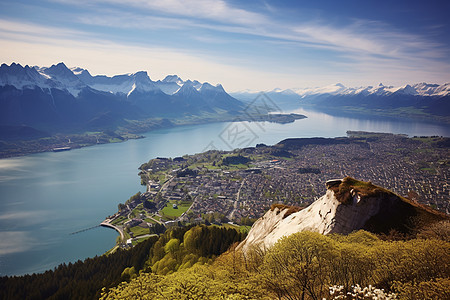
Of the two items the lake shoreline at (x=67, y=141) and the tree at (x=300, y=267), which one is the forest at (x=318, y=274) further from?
the lake shoreline at (x=67, y=141)

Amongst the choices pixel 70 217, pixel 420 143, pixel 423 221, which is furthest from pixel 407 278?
pixel 420 143

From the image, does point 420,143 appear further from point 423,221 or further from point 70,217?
point 70,217

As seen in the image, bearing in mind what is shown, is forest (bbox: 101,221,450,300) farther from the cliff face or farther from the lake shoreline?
the lake shoreline

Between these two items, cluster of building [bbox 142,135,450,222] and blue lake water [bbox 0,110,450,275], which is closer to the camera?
blue lake water [bbox 0,110,450,275]

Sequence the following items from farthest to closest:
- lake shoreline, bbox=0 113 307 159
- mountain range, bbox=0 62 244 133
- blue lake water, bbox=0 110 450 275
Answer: mountain range, bbox=0 62 244 133
lake shoreline, bbox=0 113 307 159
blue lake water, bbox=0 110 450 275

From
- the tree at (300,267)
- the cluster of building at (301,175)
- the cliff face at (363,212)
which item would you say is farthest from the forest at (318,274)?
the cluster of building at (301,175)

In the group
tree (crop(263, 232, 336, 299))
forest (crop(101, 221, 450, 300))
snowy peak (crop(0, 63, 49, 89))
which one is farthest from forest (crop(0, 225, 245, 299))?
snowy peak (crop(0, 63, 49, 89))

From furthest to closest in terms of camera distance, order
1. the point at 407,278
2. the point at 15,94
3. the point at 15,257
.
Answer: the point at 15,94 < the point at 15,257 < the point at 407,278
